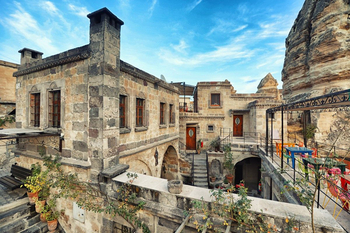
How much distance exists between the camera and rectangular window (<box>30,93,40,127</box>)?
231 inches

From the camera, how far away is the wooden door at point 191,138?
1426cm

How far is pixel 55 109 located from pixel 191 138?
440 inches


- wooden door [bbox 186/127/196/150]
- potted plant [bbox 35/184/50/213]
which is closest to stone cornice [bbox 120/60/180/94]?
potted plant [bbox 35/184/50/213]

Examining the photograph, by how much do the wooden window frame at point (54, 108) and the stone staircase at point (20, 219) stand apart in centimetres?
317

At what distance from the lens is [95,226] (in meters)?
4.45

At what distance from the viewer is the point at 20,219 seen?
5023 millimetres

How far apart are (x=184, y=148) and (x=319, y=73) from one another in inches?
552

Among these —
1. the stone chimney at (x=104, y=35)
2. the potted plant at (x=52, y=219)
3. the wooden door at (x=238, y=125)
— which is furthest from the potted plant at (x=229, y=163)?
the potted plant at (x=52, y=219)

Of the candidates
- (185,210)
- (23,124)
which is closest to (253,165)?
(185,210)

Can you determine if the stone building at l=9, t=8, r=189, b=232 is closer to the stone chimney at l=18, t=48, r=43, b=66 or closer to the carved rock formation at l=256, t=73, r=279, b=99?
the stone chimney at l=18, t=48, r=43, b=66

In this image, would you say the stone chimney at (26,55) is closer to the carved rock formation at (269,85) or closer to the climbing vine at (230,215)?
the climbing vine at (230,215)

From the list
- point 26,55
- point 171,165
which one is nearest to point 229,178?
point 171,165

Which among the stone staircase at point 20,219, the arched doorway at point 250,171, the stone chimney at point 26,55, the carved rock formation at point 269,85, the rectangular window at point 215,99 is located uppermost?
the carved rock formation at point 269,85

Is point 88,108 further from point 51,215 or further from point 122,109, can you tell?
point 51,215
